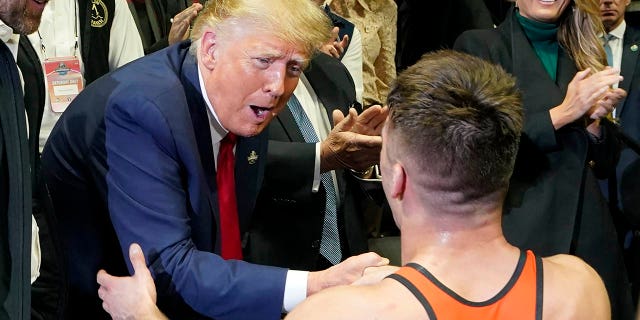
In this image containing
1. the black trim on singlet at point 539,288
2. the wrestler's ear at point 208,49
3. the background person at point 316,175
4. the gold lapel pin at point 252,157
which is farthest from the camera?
the background person at point 316,175

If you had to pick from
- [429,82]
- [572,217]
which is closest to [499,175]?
[429,82]

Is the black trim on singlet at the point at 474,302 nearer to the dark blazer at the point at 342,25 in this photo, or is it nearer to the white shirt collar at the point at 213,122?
the white shirt collar at the point at 213,122

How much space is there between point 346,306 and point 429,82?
466 millimetres

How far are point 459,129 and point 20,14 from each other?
1.10m

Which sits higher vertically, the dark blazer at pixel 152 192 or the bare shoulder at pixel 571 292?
the bare shoulder at pixel 571 292

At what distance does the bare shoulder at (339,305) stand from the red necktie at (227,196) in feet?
3.21

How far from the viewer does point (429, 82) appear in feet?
6.57

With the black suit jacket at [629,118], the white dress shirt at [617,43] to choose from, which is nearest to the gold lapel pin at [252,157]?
the black suit jacket at [629,118]

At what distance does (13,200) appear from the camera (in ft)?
7.54

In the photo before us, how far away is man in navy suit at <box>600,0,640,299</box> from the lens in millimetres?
4133

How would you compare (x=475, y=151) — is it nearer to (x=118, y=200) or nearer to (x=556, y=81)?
(x=118, y=200)

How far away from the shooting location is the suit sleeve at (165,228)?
8.19 ft

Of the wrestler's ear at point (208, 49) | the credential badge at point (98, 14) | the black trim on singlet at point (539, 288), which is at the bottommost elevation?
the credential badge at point (98, 14)

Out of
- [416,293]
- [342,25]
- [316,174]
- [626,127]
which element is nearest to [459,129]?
[416,293]
